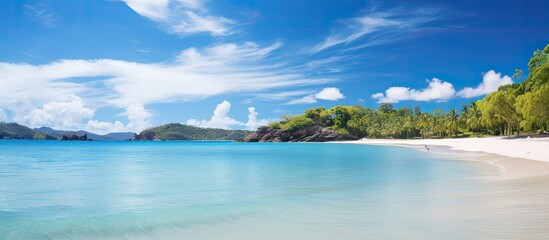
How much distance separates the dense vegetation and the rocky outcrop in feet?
8.42

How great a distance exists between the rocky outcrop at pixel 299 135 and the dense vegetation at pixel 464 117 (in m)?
2.57

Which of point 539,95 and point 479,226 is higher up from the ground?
point 539,95

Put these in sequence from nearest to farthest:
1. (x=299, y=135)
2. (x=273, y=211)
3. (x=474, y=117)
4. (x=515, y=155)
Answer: (x=273, y=211) → (x=515, y=155) → (x=474, y=117) → (x=299, y=135)

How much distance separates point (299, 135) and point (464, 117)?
244 feet

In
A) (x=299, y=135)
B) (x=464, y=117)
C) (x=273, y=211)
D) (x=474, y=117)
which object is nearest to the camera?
(x=273, y=211)

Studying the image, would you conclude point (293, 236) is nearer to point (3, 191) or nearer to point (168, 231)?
point (168, 231)

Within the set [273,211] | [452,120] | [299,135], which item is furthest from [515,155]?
[299,135]

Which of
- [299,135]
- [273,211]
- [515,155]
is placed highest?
[299,135]

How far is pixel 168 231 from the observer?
8383 mm

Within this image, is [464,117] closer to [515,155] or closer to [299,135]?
[515,155]

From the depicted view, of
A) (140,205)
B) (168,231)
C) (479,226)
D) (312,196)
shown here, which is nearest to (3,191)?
(140,205)

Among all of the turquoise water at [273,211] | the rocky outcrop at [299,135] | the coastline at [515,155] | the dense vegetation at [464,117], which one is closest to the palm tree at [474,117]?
the dense vegetation at [464,117]

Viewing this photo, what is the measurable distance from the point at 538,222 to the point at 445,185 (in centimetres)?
723

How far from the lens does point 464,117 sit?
94.2 m
